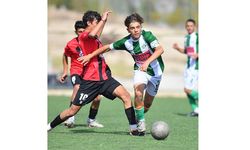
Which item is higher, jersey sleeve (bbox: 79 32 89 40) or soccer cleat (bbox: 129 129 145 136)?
jersey sleeve (bbox: 79 32 89 40)

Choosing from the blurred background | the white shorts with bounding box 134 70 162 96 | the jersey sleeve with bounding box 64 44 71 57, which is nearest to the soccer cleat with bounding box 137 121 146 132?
the white shorts with bounding box 134 70 162 96

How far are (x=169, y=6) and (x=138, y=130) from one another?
35553 millimetres

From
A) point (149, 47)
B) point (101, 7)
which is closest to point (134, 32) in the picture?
point (149, 47)

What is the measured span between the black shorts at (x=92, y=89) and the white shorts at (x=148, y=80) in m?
0.61

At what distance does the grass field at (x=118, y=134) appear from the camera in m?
9.36

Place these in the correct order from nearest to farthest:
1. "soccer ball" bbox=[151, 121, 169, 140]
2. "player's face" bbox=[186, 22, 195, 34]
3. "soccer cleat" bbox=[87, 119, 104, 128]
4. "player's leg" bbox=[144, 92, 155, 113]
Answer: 1. "soccer ball" bbox=[151, 121, 169, 140]
2. "player's leg" bbox=[144, 92, 155, 113]
3. "soccer cleat" bbox=[87, 119, 104, 128]
4. "player's face" bbox=[186, 22, 195, 34]

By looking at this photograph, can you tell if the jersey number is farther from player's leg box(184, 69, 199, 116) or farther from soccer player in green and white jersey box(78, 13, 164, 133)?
player's leg box(184, 69, 199, 116)

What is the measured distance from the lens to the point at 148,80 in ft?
37.1

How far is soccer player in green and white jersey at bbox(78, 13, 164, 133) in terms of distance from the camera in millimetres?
10383

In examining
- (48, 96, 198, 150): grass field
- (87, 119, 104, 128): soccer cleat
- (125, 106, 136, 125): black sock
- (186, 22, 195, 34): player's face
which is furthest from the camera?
(186, 22, 195, 34): player's face

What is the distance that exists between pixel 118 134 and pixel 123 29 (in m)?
24.5

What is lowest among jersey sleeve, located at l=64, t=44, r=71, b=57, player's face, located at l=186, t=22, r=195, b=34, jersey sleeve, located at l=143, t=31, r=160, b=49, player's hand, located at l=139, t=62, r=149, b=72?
player's hand, located at l=139, t=62, r=149, b=72
